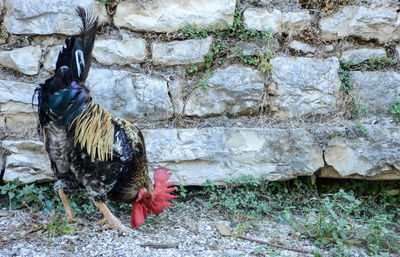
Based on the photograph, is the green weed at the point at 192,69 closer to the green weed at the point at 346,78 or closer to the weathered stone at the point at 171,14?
the weathered stone at the point at 171,14

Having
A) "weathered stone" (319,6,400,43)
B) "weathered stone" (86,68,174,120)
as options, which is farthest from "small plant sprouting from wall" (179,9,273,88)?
"weathered stone" (319,6,400,43)

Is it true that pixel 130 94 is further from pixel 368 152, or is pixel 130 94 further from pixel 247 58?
pixel 368 152

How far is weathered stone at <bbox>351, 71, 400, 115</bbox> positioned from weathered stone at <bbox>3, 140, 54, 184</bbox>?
142 inches

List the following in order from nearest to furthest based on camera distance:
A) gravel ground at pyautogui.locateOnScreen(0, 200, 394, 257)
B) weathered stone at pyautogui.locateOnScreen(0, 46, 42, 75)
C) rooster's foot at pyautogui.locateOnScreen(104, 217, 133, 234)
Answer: gravel ground at pyautogui.locateOnScreen(0, 200, 394, 257) → rooster's foot at pyautogui.locateOnScreen(104, 217, 133, 234) → weathered stone at pyautogui.locateOnScreen(0, 46, 42, 75)

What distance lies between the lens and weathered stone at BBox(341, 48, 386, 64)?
180 inches

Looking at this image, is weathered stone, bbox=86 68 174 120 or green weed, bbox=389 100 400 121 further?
green weed, bbox=389 100 400 121

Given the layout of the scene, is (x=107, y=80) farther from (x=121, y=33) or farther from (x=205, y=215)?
(x=205, y=215)

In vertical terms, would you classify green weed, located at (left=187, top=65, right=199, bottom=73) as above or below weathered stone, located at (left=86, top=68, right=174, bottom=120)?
above

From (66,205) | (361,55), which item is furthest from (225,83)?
(66,205)

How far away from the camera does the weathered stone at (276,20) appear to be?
4.43m

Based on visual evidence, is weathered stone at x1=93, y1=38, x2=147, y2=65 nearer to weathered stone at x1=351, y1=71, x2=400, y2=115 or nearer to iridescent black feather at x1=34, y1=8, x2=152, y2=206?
iridescent black feather at x1=34, y1=8, x2=152, y2=206

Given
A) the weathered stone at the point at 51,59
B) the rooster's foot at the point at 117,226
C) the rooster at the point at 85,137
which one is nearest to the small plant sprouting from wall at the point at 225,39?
the rooster at the point at 85,137

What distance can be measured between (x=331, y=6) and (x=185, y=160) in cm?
253

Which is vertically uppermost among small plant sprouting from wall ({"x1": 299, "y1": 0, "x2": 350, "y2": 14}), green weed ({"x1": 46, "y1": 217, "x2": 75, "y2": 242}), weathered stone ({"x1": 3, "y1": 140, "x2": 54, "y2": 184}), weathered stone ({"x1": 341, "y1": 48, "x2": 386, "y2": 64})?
small plant sprouting from wall ({"x1": 299, "y1": 0, "x2": 350, "y2": 14})
